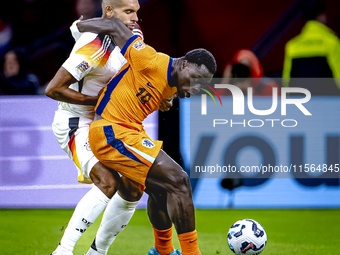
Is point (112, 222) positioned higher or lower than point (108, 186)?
lower

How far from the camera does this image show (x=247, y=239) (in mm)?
3182

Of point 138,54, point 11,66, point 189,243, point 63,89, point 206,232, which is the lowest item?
point 206,232

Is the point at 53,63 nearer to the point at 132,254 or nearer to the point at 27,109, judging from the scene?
the point at 27,109

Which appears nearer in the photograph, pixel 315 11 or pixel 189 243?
pixel 189 243

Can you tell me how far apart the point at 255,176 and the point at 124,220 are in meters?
2.63

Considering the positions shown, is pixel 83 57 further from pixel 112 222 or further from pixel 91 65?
pixel 112 222

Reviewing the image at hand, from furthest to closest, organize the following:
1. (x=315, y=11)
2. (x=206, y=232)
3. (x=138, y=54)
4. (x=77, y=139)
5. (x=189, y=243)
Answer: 1. (x=315, y=11)
2. (x=206, y=232)
3. (x=77, y=139)
4. (x=138, y=54)
5. (x=189, y=243)

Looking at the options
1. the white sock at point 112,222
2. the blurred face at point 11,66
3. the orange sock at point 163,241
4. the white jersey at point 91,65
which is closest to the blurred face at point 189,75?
the white jersey at point 91,65

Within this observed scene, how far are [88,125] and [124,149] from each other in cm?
57

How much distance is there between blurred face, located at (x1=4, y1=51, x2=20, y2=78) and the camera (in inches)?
230

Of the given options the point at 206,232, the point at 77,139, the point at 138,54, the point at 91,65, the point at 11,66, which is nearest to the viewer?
the point at 138,54

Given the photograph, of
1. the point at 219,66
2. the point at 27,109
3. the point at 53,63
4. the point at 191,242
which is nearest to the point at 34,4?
the point at 53,63

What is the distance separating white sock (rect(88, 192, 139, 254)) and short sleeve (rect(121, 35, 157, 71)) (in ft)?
3.05

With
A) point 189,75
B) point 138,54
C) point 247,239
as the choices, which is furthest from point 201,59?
point 247,239
